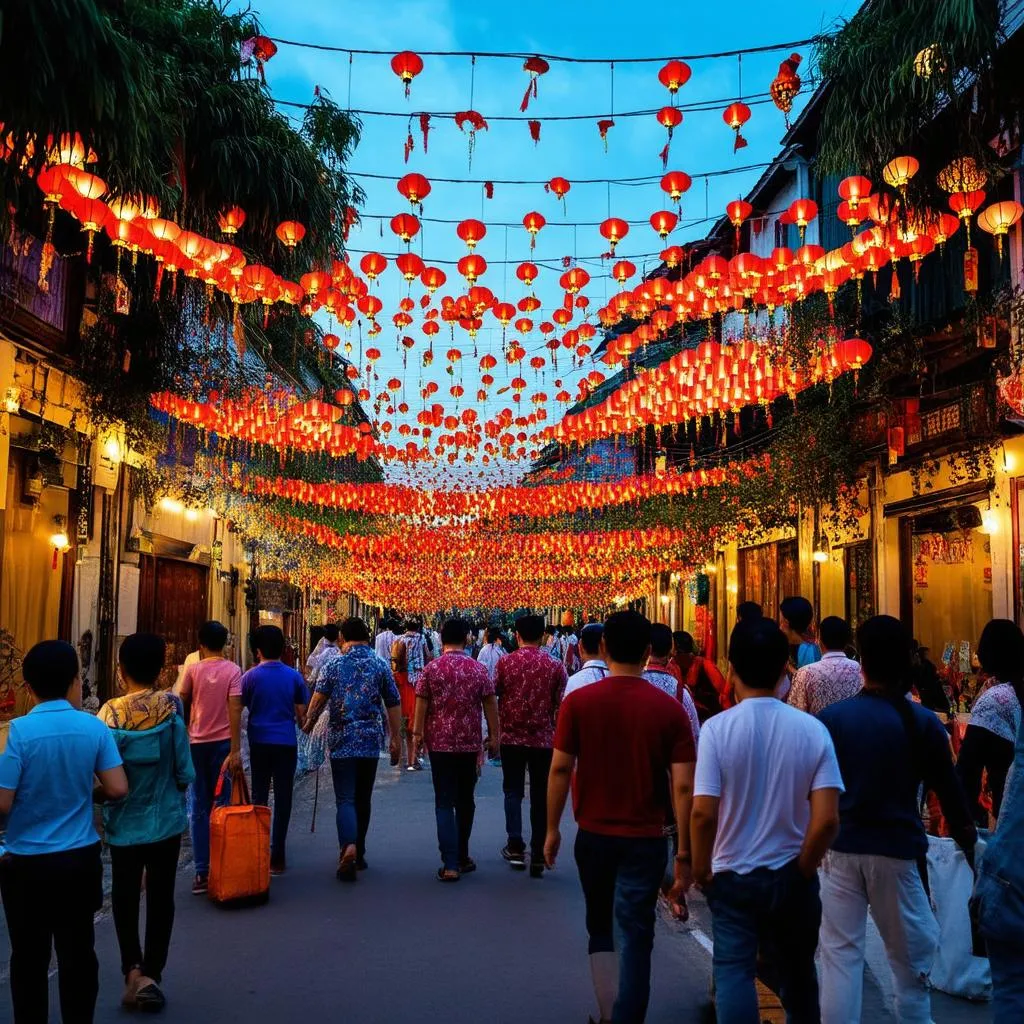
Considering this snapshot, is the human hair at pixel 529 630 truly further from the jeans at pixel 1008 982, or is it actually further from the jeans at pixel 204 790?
the jeans at pixel 1008 982

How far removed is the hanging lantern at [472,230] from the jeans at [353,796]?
21.9ft

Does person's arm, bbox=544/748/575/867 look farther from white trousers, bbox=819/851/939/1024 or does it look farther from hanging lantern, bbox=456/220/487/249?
hanging lantern, bbox=456/220/487/249

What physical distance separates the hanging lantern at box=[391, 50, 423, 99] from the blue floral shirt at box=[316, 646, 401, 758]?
590 cm

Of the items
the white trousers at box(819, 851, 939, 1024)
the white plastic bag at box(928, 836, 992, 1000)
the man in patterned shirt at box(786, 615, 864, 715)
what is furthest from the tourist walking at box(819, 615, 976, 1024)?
the man in patterned shirt at box(786, 615, 864, 715)

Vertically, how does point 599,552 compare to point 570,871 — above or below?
above

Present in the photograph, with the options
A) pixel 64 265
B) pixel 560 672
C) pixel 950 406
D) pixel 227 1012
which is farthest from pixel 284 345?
pixel 227 1012

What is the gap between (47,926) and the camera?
454 centimetres

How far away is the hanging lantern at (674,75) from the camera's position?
11.1 meters

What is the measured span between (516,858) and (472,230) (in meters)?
7.36

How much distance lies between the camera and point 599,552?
31.1 m

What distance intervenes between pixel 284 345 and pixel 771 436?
429 inches

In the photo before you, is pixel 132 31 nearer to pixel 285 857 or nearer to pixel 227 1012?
pixel 285 857

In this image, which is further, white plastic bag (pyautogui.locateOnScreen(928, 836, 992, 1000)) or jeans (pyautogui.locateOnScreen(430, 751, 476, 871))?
jeans (pyautogui.locateOnScreen(430, 751, 476, 871))

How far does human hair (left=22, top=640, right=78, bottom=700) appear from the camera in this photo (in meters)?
4.65
